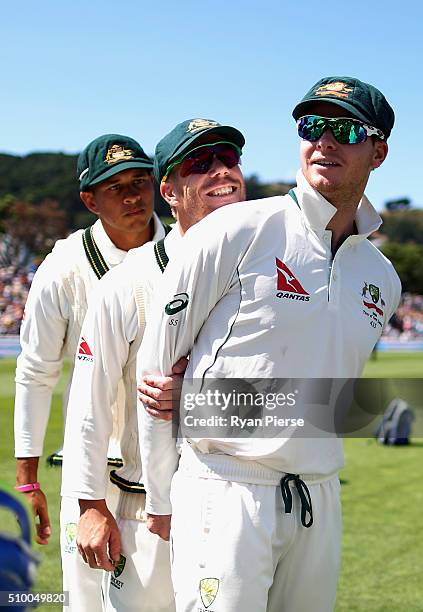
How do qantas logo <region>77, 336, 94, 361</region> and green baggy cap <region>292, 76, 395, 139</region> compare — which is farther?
qantas logo <region>77, 336, 94, 361</region>

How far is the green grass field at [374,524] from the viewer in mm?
5949

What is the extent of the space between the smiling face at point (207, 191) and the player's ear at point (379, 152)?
1.44ft

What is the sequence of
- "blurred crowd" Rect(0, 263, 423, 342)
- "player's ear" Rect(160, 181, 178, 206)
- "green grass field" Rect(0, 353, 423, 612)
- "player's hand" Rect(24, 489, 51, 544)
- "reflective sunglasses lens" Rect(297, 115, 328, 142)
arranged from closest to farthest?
"reflective sunglasses lens" Rect(297, 115, 328, 142)
"player's ear" Rect(160, 181, 178, 206)
"player's hand" Rect(24, 489, 51, 544)
"green grass field" Rect(0, 353, 423, 612)
"blurred crowd" Rect(0, 263, 423, 342)

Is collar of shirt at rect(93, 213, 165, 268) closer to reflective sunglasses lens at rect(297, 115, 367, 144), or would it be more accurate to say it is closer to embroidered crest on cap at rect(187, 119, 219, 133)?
embroidered crest on cap at rect(187, 119, 219, 133)

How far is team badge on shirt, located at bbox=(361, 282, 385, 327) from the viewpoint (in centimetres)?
268

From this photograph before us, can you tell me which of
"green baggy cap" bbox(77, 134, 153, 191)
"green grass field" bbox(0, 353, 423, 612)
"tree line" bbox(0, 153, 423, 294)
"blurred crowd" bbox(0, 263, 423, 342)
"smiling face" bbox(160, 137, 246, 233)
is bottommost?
"green grass field" bbox(0, 353, 423, 612)

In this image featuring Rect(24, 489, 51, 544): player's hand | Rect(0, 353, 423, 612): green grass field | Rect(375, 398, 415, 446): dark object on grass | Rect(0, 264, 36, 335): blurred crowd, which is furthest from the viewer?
Rect(0, 264, 36, 335): blurred crowd

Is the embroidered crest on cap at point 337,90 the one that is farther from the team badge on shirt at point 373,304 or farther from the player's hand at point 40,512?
the player's hand at point 40,512

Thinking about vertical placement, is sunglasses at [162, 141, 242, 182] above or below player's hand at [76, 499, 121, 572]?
above

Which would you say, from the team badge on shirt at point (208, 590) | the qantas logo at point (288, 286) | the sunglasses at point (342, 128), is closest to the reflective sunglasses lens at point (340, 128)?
the sunglasses at point (342, 128)

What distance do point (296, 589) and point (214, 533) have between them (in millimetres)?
319

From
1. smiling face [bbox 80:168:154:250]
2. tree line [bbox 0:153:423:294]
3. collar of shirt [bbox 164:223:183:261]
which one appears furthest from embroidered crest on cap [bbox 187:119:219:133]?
tree line [bbox 0:153:423:294]

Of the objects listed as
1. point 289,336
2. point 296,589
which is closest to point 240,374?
point 289,336

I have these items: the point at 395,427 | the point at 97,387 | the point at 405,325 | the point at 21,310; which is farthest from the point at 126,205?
the point at 405,325
